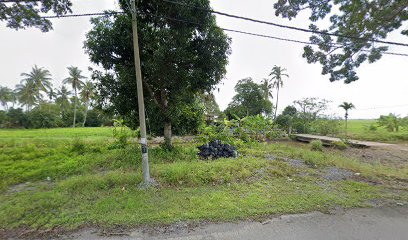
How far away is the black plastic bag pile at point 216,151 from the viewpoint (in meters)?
8.41

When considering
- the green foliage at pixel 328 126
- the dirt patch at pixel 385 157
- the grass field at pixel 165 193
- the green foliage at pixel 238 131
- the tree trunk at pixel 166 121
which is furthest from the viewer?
the green foliage at pixel 328 126

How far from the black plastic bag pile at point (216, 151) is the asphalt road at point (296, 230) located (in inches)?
191

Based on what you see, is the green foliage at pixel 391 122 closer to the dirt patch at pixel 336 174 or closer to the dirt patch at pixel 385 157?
the dirt patch at pixel 385 157

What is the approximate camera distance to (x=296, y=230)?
10.3 feet

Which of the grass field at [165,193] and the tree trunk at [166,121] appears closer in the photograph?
the grass field at [165,193]

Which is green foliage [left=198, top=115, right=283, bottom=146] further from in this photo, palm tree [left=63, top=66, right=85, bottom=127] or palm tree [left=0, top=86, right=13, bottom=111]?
palm tree [left=0, top=86, right=13, bottom=111]

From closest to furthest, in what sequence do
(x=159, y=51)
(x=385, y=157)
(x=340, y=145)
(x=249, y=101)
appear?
(x=159, y=51)
(x=385, y=157)
(x=340, y=145)
(x=249, y=101)

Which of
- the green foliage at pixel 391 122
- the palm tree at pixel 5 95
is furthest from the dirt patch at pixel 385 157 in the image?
the palm tree at pixel 5 95

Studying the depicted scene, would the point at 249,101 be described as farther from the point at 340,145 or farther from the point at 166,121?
the point at 166,121

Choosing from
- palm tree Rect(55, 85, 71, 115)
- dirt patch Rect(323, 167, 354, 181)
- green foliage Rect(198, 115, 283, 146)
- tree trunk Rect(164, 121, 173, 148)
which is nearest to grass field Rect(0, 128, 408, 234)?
dirt patch Rect(323, 167, 354, 181)

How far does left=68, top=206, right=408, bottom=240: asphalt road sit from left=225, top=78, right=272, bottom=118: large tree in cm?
3009

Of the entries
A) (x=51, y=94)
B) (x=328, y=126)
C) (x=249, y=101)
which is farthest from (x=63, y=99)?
(x=328, y=126)

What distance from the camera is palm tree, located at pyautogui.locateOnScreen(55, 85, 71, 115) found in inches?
1798

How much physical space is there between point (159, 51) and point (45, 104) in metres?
53.3
